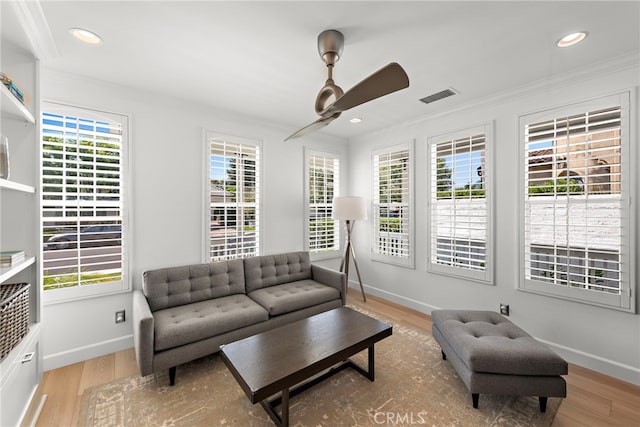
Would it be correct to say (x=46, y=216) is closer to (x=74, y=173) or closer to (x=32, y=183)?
(x=74, y=173)

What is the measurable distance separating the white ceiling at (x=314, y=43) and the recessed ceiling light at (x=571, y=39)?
0.04m

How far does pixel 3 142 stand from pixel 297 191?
295 centimetres

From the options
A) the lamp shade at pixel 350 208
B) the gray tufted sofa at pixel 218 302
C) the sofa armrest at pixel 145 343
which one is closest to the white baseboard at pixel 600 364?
the gray tufted sofa at pixel 218 302

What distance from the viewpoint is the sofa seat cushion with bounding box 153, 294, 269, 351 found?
2201 mm

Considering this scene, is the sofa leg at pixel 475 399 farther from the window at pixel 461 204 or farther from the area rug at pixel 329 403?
the window at pixel 461 204

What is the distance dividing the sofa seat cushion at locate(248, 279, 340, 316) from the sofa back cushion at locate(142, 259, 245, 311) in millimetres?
305

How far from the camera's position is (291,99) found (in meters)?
3.07

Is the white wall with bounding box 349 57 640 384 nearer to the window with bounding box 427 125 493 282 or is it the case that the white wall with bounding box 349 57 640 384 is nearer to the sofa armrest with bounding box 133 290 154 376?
the window with bounding box 427 125 493 282

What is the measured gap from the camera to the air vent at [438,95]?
9.48ft

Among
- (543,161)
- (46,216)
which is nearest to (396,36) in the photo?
(543,161)

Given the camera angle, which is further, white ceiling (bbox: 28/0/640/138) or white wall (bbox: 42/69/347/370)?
white wall (bbox: 42/69/347/370)

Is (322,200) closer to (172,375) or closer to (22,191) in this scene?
(172,375)

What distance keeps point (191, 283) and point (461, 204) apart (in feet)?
10.6

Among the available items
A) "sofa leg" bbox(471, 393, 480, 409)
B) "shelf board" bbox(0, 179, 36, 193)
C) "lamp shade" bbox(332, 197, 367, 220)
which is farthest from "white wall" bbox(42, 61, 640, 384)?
"sofa leg" bbox(471, 393, 480, 409)
